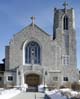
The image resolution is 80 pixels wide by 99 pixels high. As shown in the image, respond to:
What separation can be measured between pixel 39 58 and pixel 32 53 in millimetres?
1370

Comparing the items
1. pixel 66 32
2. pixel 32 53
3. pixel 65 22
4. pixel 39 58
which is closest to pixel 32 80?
pixel 39 58

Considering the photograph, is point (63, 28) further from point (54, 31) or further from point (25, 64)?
point (25, 64)

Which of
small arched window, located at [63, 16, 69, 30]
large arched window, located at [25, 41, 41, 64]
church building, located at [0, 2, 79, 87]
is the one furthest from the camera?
small arched window, located at [63, 16, 69, 30]

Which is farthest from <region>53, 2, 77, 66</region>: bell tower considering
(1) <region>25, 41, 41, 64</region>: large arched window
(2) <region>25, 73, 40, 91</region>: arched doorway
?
(2) <region>25, 73, 40, 91</region>: arched doorway

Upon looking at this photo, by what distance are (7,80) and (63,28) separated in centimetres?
1241

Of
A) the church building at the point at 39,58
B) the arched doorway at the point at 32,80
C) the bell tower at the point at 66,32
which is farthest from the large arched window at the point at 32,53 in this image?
the bell tower at the point at 66,32

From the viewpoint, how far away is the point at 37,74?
2466 inches

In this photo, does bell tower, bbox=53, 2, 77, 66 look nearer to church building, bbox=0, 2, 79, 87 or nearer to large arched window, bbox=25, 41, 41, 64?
church building, bbox=0, 2, 79, 87

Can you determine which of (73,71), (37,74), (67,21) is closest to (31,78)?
(37,74)

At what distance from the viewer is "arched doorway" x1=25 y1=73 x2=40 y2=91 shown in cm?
6284

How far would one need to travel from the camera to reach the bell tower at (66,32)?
63.9 metres

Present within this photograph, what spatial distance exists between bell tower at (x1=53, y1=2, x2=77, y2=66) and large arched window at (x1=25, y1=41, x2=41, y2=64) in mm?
3632

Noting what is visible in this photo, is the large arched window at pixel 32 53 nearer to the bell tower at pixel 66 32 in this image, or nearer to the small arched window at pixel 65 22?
the bell tower at pixel 66 32

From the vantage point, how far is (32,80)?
63.3 meters
